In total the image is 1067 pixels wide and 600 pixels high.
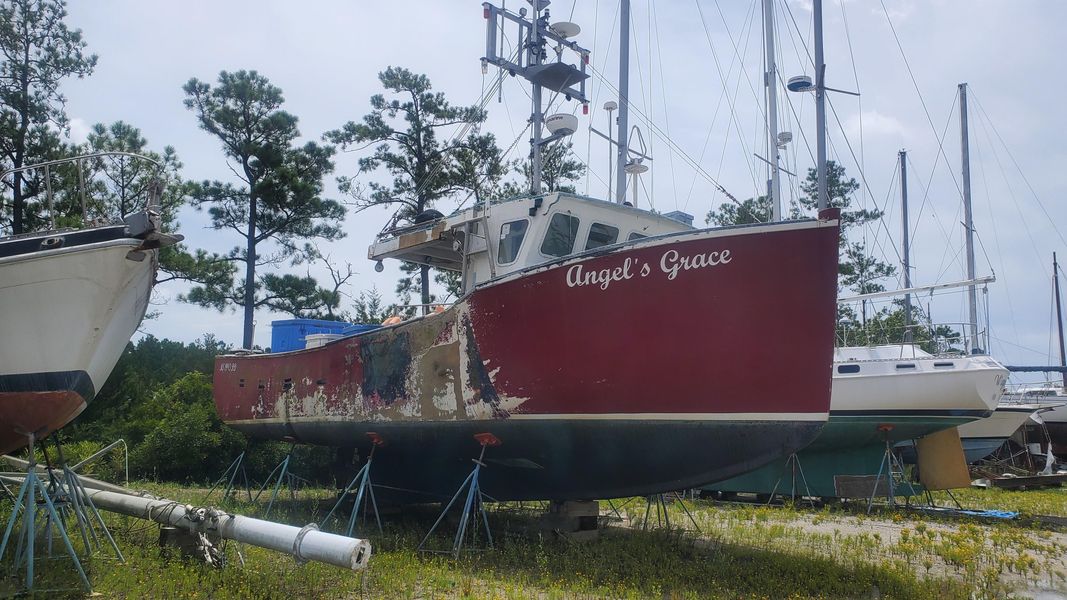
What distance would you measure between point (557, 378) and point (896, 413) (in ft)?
31.1

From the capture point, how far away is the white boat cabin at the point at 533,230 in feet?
29.1

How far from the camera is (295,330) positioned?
43.5ft

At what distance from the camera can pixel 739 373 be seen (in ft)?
23.1

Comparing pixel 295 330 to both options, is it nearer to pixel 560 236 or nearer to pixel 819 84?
pixel 560 236

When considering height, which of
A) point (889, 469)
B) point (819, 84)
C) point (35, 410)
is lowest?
point (889, 469)

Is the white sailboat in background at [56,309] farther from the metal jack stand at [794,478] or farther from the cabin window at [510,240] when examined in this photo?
the metal jack stand at [794,478]

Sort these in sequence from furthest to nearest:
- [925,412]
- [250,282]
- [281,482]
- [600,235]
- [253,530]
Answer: [250,282] → [925,412] → [281,482] → [600,235] → [253,530]

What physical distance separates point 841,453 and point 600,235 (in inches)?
329

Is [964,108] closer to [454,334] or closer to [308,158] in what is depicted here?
[308,158]

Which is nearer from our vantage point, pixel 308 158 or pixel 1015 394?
pixel 308 158

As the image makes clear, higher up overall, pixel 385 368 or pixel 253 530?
pixel 385 368

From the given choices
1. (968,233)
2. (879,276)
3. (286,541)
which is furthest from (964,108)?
(286,541)

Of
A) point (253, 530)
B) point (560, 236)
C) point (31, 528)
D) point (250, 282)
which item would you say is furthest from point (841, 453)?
point (250, 282)

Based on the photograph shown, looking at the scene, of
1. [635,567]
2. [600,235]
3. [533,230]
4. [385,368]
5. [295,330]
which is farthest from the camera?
[295,330]
